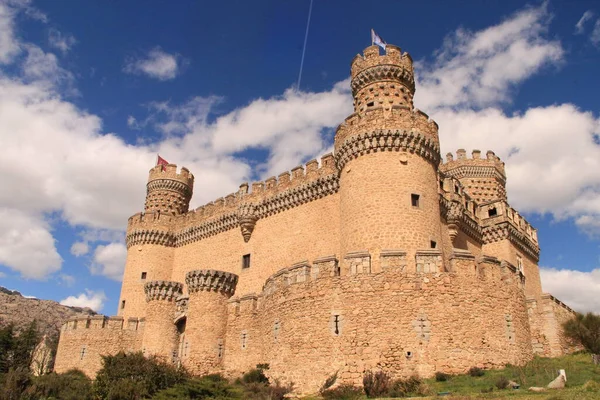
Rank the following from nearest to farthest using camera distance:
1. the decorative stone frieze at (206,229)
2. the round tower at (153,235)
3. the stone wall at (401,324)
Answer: the stone wall at (401,324) < the decorative stone frieze at (206,229) < the round tower at (153,235)

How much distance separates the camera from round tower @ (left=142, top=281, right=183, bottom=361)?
80.8 feet

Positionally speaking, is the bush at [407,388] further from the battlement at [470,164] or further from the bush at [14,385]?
the battlement at [470,164]

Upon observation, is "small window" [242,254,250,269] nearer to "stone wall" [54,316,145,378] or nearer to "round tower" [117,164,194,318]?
"stone wall" [54,316,145,378]

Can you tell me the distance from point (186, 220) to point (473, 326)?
22.8m

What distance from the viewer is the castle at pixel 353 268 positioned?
46.5 ft

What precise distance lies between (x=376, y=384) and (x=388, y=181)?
29.0 ft

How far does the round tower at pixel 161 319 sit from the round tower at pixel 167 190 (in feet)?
31.8

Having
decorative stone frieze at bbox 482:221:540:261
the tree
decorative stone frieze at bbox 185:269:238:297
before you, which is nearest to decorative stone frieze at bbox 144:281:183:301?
decorative stone frieze at bbox 185:269:238:297

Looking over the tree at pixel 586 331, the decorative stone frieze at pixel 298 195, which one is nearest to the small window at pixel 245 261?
the decorative stone frieze at pixel 298 195

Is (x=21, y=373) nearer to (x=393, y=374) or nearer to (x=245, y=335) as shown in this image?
(x=245, y=335)

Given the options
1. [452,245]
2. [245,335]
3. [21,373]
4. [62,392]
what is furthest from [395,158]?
[21,373]

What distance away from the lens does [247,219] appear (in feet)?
94.2

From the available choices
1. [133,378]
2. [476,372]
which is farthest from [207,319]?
[476,372]

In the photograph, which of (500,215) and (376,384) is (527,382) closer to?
(376,384)
